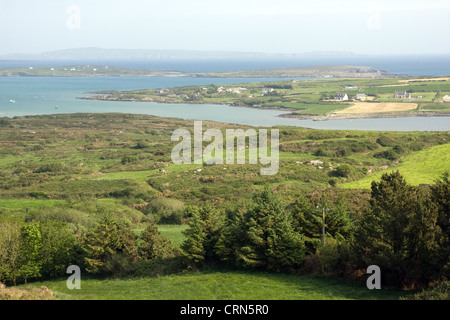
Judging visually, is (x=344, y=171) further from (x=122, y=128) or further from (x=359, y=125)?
(x=122, y=128)

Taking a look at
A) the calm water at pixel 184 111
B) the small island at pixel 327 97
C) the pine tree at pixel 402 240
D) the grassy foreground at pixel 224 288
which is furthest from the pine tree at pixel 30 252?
the small island at pixel 327 97

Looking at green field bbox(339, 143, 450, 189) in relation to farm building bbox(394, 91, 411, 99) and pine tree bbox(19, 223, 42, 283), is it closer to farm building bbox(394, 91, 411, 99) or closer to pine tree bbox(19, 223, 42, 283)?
pine tree bbox(19, 223, 42, 283)

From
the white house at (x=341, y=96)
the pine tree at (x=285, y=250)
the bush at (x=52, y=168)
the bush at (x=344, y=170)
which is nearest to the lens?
the pine tree at (x=285, y=250)

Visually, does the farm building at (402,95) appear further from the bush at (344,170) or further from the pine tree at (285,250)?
the pine tree at (285,250)

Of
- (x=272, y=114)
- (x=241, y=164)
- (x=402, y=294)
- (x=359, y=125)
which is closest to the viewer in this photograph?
(x=402, y=294)

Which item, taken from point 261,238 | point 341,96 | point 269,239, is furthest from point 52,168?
point 341,96

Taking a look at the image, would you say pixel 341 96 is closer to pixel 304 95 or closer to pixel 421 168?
pixel 304 95

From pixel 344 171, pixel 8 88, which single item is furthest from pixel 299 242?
pixel 8 88

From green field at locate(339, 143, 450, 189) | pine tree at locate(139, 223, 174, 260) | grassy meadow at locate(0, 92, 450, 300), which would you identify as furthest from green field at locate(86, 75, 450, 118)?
pine tree at locate(139, 223, 174, 260)
